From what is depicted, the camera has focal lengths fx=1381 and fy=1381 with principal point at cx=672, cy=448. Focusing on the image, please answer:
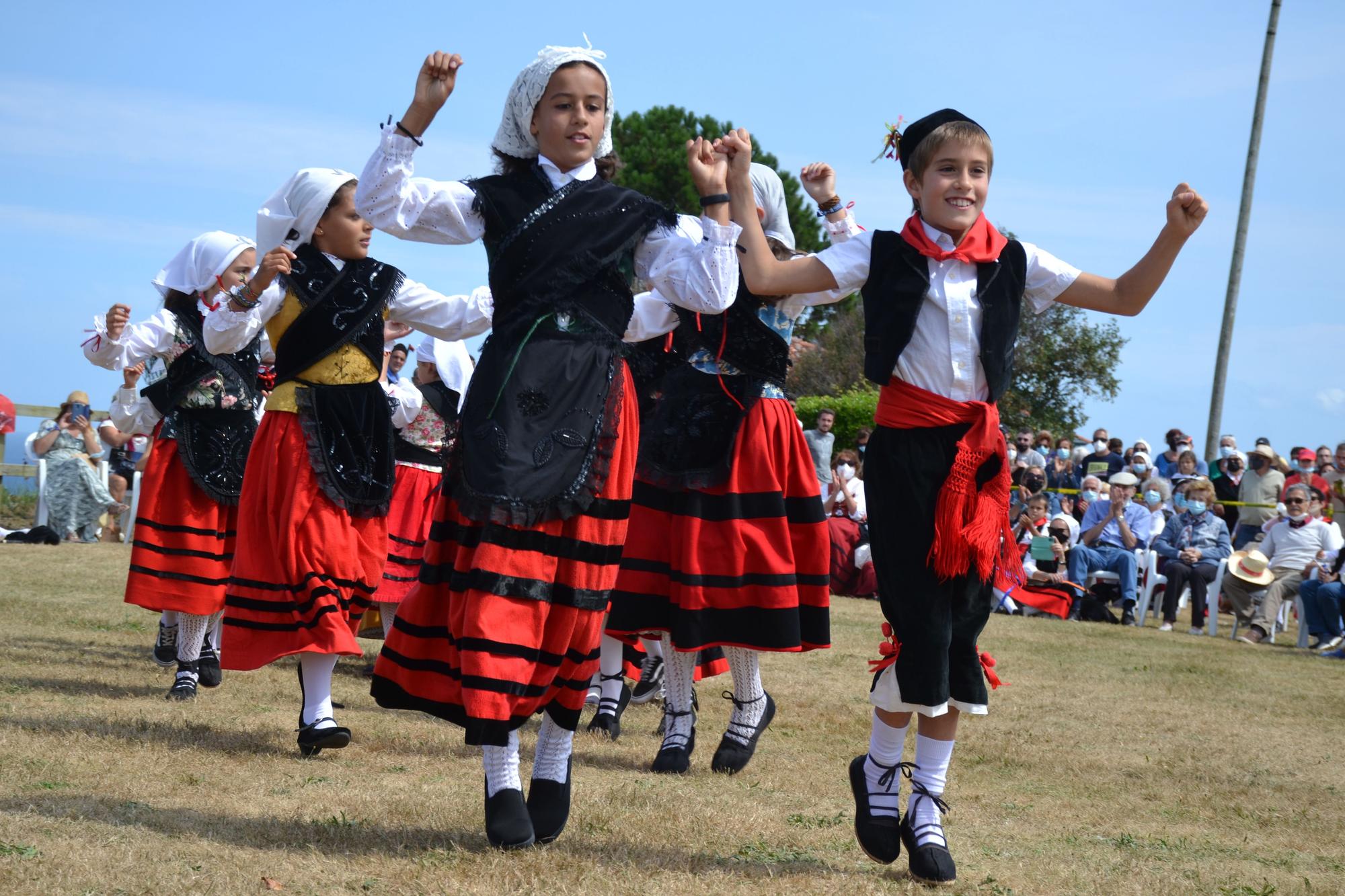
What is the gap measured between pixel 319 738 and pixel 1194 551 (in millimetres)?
10952

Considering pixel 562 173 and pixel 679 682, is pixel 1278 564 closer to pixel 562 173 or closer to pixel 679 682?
pixel 679 682

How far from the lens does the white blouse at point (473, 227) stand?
12.0 feet

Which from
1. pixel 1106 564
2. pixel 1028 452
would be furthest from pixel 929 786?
pixel 1028 452

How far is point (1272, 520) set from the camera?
45.5ft

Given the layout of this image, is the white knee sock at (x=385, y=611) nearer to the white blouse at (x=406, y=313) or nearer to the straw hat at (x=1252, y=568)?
the white blouse at (x=406, y=313)

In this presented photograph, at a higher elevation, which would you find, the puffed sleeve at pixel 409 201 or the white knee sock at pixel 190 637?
the puffed sleeve at pixel 409 201

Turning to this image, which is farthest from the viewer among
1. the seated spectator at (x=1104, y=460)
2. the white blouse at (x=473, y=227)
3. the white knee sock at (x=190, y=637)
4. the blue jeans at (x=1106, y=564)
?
the seated spectator at (x=1104, y=460)

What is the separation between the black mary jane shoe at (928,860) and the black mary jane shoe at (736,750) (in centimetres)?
150

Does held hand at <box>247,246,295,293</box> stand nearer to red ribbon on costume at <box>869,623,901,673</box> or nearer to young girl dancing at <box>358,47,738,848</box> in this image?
young girl dancing at <box>358,47,738,848</box>

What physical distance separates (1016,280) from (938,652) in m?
1.05

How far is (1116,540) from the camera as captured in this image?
14.6 metres

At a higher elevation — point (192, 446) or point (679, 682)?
point (192, 446)

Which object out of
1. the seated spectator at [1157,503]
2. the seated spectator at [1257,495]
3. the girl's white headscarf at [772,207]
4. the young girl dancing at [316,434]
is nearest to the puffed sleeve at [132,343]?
the young girl dancing at [316,434]

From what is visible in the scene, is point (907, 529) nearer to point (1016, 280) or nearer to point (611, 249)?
point (1016, 280)
